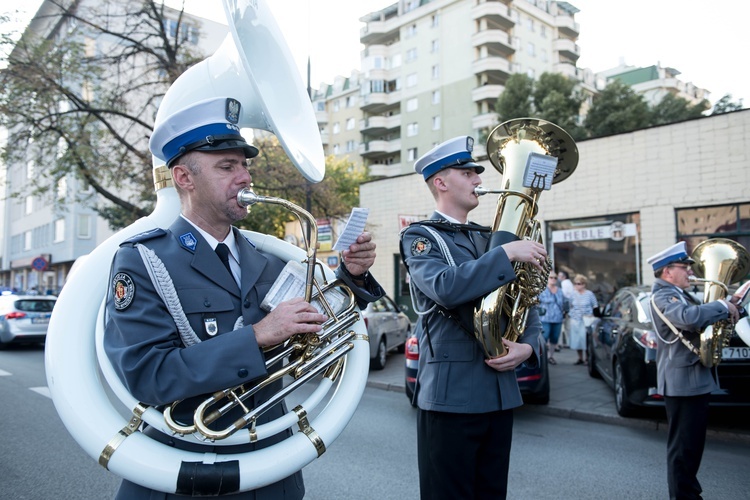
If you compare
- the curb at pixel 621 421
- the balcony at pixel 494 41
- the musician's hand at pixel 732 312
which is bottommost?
the curb at pixel 621 421

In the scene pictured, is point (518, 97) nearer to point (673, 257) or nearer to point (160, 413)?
point (673, 257)

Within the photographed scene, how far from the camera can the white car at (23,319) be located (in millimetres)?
13594

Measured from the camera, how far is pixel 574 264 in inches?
578

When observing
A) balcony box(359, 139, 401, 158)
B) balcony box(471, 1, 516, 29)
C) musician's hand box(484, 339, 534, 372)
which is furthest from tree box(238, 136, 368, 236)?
balcony box(359, 139, 401, 158)

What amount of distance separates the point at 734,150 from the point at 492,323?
1197 centimetres

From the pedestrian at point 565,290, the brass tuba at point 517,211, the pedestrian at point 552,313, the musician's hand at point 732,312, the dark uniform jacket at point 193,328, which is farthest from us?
the pedestrian at point 565,290

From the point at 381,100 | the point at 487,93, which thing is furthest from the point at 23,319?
the point at 381,100

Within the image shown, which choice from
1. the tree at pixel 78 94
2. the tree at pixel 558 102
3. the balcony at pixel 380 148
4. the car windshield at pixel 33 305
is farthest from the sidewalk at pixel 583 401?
the balcony at pixel 380 148

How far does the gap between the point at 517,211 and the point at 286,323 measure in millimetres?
1406

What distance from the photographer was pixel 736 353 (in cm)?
575

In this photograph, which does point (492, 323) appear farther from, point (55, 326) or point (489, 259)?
point (55, 326)

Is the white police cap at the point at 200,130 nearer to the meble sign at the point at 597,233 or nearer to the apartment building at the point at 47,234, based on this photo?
the meble sign at the point at 597,233

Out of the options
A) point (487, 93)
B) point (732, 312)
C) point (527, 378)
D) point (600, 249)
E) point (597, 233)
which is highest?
point (487, 93)

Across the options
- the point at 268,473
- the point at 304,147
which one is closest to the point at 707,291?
the point at 304,147
